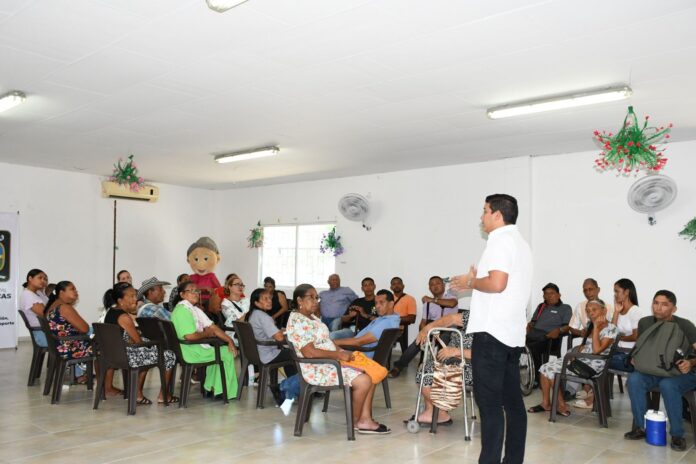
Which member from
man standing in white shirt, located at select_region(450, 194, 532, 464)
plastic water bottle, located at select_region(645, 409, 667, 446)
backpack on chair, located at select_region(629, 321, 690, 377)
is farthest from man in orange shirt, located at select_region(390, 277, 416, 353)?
man standing in white shirt, located at select_region(450, 194, 532, 464)

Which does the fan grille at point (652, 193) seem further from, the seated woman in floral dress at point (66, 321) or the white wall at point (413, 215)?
the seated woman in floral dress at point (66, 321)

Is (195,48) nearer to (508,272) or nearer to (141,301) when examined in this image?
(508,272)

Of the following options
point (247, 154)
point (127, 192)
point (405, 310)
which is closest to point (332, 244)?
point (405, 310)

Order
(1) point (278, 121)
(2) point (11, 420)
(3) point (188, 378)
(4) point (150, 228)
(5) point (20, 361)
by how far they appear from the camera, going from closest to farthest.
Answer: (2) point (11, 420)
(3) point (188, 378)
(1) point (278, 121)
(5) point (20, 361)
(4) point (150, 228)

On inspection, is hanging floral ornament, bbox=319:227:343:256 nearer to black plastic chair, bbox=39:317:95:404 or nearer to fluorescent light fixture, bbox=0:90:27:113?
black plastic chair, bbox=39:317:95:404

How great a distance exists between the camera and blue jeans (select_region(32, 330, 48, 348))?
626 cm

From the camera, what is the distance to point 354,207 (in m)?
9.69

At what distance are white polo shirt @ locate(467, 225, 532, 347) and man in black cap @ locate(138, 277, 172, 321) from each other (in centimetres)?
370

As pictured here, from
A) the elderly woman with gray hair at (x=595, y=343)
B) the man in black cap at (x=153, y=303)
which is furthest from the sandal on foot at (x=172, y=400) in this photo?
the elderly woman with gray hair at (x=595, y=343)

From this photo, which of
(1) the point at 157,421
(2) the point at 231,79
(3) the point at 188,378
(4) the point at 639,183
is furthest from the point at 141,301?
(4) the point at 639,183

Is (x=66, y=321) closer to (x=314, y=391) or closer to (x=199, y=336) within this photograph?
(x=199, y=336)

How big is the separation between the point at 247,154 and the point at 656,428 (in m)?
5.76

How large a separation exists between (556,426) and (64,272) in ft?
27.4

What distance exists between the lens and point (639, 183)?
23.2 feet
